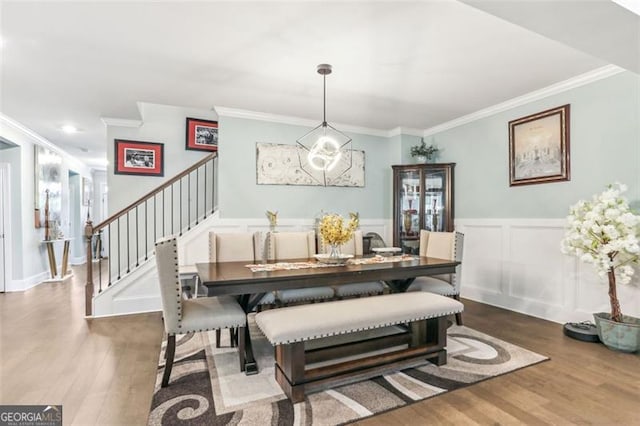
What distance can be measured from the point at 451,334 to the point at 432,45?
257 centimetres

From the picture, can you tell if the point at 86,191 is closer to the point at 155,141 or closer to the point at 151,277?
the point at 155,141

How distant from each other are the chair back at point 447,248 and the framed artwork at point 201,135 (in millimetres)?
3311

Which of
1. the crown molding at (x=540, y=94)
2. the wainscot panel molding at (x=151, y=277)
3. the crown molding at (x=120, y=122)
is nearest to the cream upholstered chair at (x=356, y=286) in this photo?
the wainscot panel molding at (x=151, y=277)

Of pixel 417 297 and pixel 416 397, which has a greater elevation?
pixel 417 297

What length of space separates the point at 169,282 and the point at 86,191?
30.0ft

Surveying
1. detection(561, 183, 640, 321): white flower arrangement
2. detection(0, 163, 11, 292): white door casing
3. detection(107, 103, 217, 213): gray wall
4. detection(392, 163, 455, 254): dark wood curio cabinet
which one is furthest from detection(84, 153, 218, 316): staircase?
detection(561, 183, 640, 321): white flower arrangement

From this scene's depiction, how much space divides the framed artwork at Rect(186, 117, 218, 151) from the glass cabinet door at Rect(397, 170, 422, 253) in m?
2.89

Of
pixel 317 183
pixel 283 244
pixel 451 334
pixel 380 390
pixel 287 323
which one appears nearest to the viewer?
pixel 287 323

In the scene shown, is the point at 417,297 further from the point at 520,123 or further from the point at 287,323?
the point at 520,123

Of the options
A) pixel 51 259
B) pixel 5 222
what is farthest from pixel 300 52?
pixel 51 259

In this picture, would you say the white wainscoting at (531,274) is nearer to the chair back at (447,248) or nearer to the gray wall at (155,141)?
the chair back at (447,248)

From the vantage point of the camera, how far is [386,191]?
5.39m

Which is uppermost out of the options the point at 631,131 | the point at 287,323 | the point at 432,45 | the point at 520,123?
the point at 432,45

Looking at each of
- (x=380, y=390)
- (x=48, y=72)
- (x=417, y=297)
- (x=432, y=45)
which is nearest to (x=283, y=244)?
(x=417, y=297)
